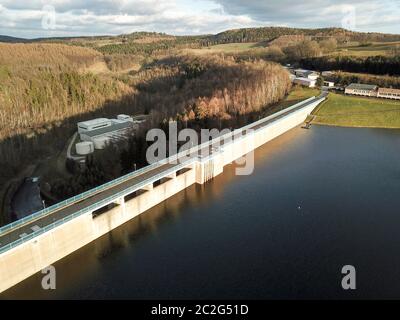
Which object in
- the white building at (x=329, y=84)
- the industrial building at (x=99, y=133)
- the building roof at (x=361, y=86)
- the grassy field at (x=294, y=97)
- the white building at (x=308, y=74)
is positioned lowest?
the industrial building at (x=99, y=133)

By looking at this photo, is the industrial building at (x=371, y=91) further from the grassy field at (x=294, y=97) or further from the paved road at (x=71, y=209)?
the paved road at (x=71, y=209)

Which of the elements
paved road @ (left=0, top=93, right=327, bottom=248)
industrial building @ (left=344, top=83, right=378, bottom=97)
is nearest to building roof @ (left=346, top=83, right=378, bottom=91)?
industrial building @ (left=344, top=83, right=378, bottom=97)

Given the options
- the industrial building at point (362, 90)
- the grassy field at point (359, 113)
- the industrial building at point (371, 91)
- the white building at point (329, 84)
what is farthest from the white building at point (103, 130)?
the white building at point (329, 84)

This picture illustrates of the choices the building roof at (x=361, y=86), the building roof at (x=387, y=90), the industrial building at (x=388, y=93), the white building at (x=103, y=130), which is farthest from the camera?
the building roof at (x=361, y=86)

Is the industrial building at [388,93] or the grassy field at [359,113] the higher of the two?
the industrial building at [388,93]

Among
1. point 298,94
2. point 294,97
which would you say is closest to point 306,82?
point 298,94

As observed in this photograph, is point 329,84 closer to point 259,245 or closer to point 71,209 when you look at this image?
point 259,245
